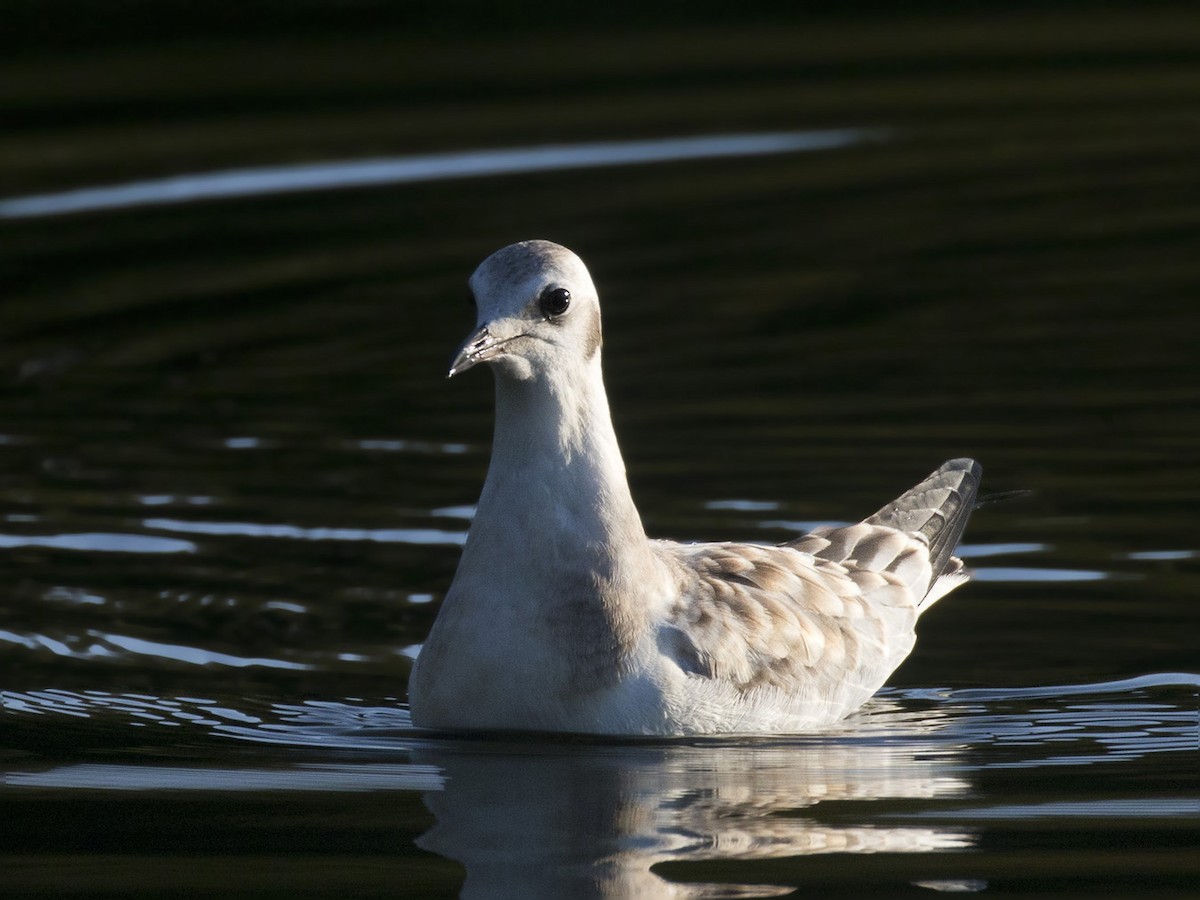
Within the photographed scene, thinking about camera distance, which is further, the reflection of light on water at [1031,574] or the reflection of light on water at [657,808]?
the reflection of light on water at [1031,574]

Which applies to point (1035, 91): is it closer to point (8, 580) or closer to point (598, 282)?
point (598, 282)

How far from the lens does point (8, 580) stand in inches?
400

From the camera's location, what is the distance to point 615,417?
12.8 metres

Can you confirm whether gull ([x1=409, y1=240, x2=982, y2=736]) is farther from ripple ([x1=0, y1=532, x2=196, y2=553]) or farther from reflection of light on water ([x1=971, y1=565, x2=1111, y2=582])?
Answer: ripple ([x1=0, y1=532, x2=196, y2=553])

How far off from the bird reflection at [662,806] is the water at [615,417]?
0.02 m

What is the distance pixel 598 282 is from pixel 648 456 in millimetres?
4555

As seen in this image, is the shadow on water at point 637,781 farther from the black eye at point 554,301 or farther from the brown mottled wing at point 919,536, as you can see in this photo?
the black eye at point 554,301

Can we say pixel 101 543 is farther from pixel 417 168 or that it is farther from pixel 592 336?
pixel 417 168

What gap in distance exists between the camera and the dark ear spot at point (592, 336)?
25.6 feet

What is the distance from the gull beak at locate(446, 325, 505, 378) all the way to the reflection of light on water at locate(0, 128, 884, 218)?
12.2 m

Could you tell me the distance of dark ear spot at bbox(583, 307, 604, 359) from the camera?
25.6 ft

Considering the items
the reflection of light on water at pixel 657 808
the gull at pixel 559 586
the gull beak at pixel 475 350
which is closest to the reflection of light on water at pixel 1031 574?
the reflection of light on water at pixel 657 808

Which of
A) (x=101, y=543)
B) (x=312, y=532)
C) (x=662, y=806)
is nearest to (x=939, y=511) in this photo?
(x=312, y=532)

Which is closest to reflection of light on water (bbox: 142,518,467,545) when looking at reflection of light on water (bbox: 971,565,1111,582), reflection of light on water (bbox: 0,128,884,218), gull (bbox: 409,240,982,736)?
reflection of light on water (bbox: 971,565,1111,582)
